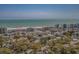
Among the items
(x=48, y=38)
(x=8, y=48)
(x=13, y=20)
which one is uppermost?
(x=13, y=20)

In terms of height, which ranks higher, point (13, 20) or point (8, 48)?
point (13, 20)

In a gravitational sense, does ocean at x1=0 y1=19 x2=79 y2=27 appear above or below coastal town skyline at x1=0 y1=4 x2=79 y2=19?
below

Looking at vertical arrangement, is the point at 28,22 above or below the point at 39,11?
below

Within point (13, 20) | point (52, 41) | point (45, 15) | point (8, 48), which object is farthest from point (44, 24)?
point (8, 48)
